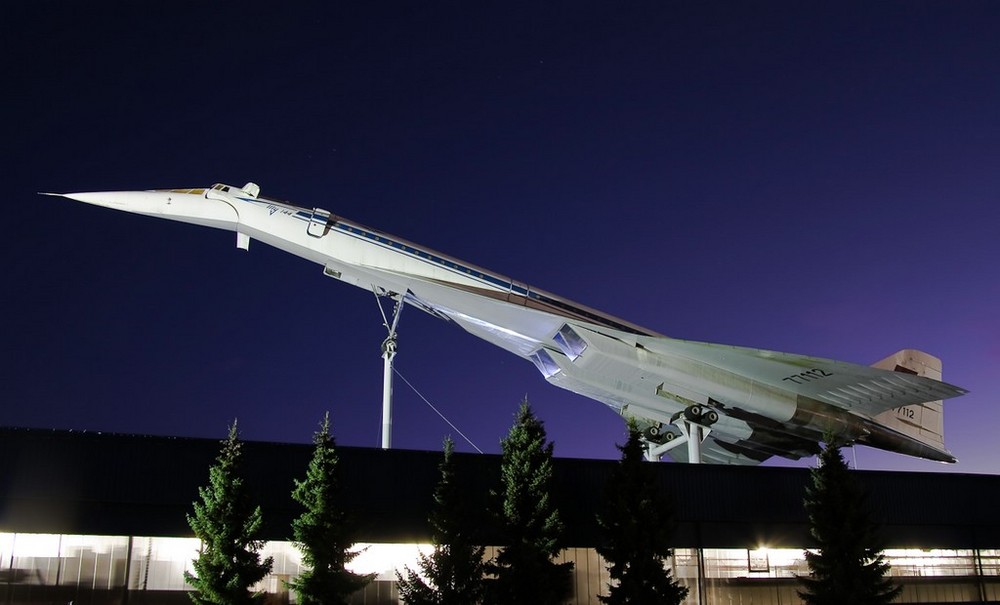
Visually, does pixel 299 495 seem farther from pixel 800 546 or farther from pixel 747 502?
pixel 800 546

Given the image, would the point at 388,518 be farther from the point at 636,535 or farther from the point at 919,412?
the point at 919,412

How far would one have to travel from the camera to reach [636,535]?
1942 cm

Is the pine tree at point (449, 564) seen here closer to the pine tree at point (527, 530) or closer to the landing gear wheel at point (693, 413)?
the pine tree at point (527, 530)

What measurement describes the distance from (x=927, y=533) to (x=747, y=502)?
552cm

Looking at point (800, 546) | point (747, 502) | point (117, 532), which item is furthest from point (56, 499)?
point (800, 546)

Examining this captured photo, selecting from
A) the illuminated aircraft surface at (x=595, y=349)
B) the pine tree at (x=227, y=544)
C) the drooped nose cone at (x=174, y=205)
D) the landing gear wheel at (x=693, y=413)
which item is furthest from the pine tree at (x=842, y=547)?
the drooped nose cone at (x=174, y=205)

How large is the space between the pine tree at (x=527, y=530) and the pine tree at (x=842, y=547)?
18.9ft

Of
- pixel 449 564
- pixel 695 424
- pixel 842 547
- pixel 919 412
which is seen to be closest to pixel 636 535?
pixel 449 564

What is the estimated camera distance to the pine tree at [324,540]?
17406 mm

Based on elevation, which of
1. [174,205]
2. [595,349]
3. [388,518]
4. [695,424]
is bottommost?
[388,518]

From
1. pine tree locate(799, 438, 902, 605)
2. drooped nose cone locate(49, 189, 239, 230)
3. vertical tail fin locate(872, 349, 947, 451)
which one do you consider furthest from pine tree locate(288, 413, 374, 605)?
vertical tail fin locate(872, 349, 947, 451)

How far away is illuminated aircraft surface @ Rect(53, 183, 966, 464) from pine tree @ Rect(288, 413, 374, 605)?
306 inches

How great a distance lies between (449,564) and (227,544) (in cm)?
430

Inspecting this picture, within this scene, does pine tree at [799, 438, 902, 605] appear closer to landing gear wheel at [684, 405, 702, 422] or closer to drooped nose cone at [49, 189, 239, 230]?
landing gear wheel at [684, 405, 702, 422]
